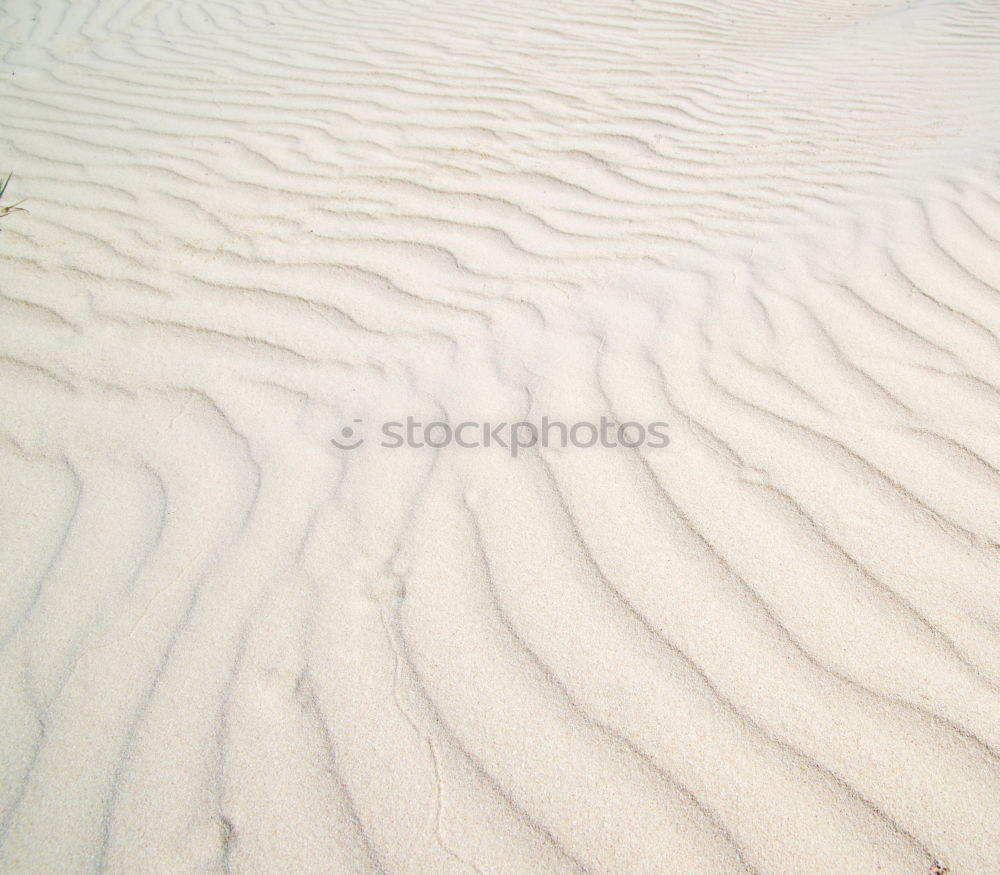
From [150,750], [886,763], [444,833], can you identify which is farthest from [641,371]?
[150,750]

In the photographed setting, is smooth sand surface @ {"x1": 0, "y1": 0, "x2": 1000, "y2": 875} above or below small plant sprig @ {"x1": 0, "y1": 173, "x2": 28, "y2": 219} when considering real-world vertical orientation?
below

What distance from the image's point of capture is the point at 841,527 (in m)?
1.67

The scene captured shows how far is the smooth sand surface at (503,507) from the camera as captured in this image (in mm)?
1278

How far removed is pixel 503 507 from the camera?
1808mm

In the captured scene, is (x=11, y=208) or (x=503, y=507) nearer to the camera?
(x=503, y=507)

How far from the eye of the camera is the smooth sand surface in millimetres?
1278

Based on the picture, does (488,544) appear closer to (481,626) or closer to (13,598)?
(481,626)

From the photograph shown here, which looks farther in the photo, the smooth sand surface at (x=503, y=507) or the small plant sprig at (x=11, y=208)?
the small plant sprig at (x=11, y=208)

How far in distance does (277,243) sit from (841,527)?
224cm

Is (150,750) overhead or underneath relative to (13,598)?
underneath

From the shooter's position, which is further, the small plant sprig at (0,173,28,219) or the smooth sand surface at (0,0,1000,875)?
the small plant sprig at (0,173,28,219)

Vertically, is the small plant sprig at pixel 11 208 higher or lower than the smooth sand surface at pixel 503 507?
higher

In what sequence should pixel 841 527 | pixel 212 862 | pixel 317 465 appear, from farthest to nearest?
1. pixel 317 465
2. pixel 841 527
3. pixel 212 862

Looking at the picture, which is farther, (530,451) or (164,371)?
(164,371)
